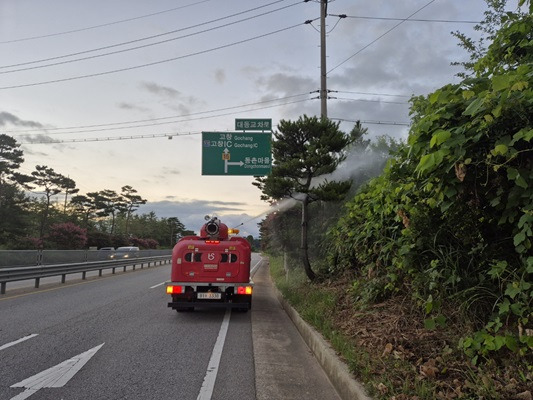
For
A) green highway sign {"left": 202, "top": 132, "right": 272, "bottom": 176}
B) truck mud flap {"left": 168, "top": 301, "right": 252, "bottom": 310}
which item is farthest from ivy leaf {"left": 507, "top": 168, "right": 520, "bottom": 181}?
green highway sign {"left": 202, "top": 132, "right": 272, "bottom": 176}

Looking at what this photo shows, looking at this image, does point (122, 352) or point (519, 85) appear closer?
point (519, 85)

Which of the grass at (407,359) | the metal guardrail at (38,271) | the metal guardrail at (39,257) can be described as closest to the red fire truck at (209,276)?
the grass at (407,359)

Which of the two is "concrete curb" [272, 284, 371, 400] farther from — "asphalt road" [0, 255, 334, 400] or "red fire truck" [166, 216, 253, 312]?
"red fire truck" [166, 216, 253, 312]

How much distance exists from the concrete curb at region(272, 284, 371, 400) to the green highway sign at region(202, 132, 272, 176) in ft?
34.0

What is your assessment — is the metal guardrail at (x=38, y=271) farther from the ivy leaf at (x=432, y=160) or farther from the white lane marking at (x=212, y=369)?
the ivy leaf at (x=432, y=160)

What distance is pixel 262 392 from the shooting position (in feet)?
14.9

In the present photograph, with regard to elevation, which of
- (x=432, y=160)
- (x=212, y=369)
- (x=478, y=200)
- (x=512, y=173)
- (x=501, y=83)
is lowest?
(x=212, y=369)

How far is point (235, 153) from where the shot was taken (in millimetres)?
17219

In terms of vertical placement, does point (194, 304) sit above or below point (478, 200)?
below

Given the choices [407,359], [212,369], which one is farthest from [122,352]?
[407,359]

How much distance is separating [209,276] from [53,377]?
15.9 feet

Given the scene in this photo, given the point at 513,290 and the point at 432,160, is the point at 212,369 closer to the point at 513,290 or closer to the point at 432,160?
the point at 513,290

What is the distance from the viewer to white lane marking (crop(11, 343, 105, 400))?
177 inches

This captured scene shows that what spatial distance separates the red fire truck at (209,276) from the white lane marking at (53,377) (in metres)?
3.81
